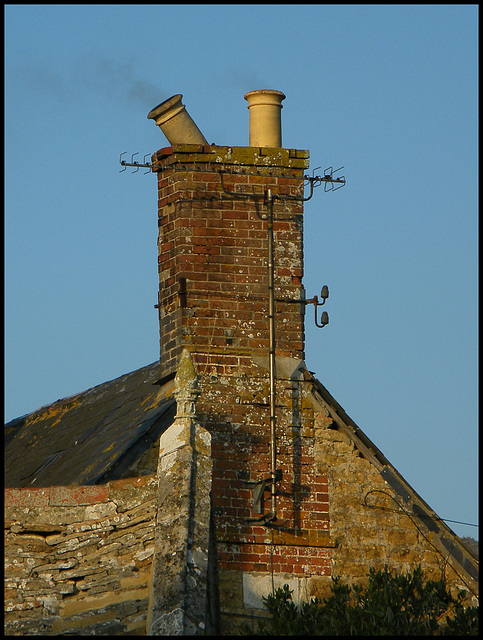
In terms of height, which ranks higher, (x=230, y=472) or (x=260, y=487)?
(x=230, y=472)

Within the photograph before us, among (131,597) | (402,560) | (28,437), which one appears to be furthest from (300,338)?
(28,437)

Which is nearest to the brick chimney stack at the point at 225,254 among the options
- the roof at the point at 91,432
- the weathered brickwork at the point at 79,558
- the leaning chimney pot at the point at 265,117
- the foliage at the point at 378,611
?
the leaning chimney pot at the point at 265,117

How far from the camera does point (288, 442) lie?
13.5 m

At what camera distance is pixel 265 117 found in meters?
14.6

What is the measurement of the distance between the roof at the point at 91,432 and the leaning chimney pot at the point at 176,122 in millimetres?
2488

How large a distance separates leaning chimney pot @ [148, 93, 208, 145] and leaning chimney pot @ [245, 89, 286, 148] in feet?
1.80

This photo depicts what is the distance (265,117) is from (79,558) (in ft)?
17.2

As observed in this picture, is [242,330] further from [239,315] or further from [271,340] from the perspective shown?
[271,340]

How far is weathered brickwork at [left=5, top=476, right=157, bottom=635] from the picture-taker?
37.2 ft

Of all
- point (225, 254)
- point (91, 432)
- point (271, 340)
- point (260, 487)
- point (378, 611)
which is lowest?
point (378, 611)

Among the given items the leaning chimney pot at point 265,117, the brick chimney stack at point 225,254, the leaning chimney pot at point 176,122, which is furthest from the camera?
the leaning chimney pot at point 265,117

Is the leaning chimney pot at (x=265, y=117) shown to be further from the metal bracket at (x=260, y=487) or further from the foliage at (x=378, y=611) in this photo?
the foliage at (x=378, y=611)

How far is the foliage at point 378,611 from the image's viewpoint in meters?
11.8

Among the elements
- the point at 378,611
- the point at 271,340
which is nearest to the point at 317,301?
the point at 271,340
